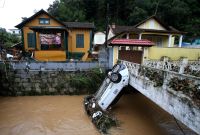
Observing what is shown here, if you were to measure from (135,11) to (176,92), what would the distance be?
31.9 m

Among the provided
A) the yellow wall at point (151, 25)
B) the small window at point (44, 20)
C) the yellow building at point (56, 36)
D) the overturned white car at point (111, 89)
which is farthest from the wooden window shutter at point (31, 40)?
the yellow wall at point (151, 25)

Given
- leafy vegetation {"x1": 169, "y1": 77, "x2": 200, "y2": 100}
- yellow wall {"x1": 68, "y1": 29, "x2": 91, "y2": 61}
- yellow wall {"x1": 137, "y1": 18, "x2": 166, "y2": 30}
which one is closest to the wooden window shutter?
yellow wall {"x1": 68, "y1": 29, "x2": 91, "y2": 61}

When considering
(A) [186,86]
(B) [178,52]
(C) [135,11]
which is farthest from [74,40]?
(C) [135,11]

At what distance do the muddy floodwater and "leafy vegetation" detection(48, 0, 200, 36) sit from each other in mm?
26704

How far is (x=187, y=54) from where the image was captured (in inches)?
599

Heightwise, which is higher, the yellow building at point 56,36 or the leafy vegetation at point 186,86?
the yellow building at point 56,36

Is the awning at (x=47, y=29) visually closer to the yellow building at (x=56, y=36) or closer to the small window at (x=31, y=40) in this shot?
the yellow building at (x=56, y=36)

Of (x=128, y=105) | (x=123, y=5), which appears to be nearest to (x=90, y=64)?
(x=128, y=105)

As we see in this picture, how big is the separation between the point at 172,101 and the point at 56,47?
15.3 m

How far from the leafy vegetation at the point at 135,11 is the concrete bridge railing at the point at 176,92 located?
96.3 feet

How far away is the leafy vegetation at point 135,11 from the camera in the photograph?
33781 millimetres

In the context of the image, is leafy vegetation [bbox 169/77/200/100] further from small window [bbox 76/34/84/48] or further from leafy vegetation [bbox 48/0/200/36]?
leafy vegetation [bbox 48/0/200/36]

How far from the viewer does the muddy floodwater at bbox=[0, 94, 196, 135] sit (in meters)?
8.33

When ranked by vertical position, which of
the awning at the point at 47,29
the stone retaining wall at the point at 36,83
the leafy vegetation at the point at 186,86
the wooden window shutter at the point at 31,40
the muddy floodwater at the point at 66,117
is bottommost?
the muddy floodwater at the point at 66,117
